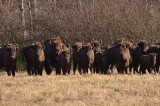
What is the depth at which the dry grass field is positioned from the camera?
635 inches

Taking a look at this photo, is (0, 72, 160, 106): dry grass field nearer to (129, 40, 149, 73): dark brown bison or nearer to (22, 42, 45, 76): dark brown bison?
(22, 42, 45, 76): dark brown bison

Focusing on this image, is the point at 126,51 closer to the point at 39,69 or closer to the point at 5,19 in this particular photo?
the point at 39,69

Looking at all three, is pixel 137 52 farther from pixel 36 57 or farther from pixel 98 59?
pixel 36 57

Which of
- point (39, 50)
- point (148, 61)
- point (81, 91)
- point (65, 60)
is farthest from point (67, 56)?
point (81, 91)

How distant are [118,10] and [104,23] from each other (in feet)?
6.73

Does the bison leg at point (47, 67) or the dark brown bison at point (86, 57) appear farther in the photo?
the bison leg at point (47, 67)

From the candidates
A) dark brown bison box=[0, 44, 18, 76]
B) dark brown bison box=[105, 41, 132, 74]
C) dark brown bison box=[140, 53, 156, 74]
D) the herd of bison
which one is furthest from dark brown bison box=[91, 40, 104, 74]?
dark brown bison box=[0, 44, 18, 76]

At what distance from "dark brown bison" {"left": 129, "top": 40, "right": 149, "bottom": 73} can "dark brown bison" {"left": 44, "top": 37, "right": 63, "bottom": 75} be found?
4471mm

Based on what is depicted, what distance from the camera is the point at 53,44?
26.7 m

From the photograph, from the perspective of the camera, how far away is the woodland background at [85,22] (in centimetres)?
3616

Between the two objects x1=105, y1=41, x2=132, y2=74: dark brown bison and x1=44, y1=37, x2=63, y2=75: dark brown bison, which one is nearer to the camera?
x1=105, y1=41, x2=132, y2=74: dark brown bison

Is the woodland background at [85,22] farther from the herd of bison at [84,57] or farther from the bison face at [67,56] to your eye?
the bison face at [67,56]

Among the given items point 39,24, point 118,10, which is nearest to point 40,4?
point 39,24

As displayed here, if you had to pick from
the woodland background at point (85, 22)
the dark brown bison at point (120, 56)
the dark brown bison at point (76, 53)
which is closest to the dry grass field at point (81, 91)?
the dark brown bison at point (120, 56)
